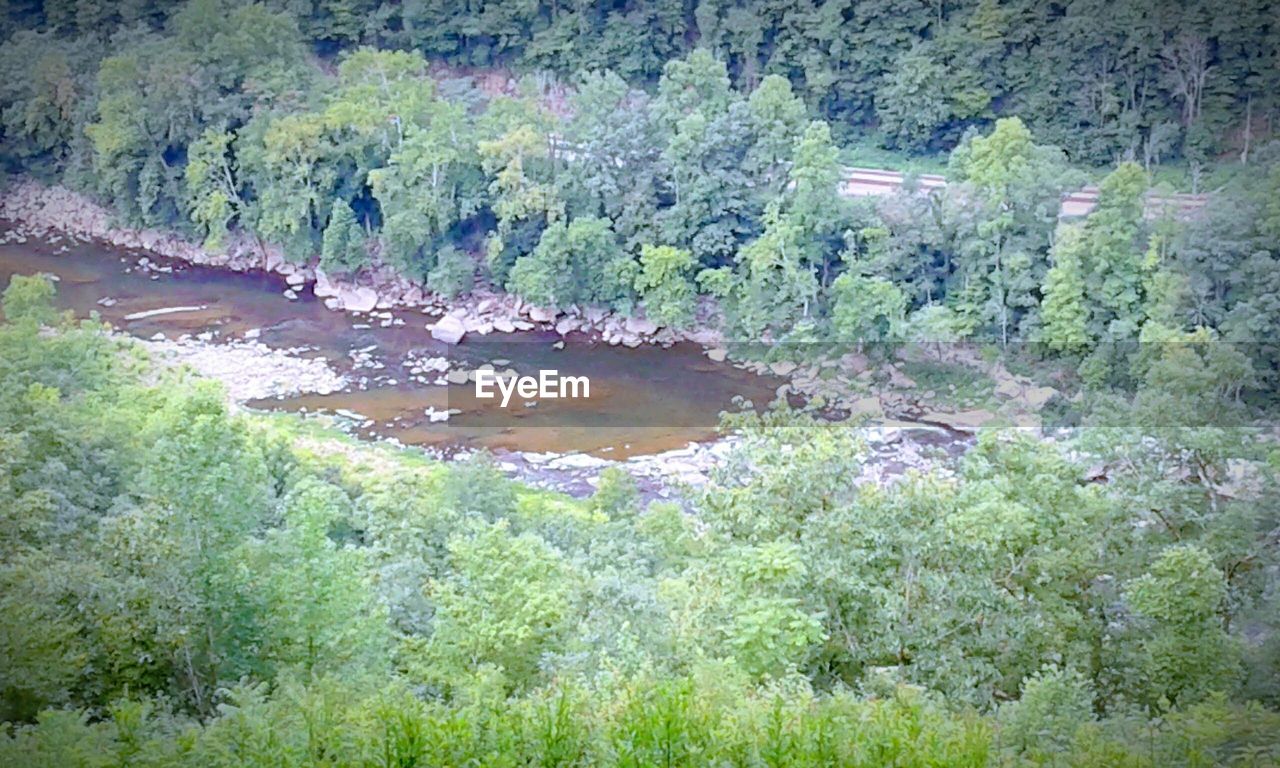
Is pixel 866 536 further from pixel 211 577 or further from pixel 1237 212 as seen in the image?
pixel 1237 212

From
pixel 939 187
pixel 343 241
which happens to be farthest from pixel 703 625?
pixel 343 241

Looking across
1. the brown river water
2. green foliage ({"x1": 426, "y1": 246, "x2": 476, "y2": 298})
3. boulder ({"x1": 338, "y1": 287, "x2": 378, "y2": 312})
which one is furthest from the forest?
the brown river water

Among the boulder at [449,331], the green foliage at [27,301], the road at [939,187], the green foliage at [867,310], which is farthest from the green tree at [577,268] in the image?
the green foliage at [27,301]

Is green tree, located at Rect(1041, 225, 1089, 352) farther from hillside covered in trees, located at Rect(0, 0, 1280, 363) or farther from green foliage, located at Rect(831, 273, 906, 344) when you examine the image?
green foliage, located at Rect(831, 273, 906, 344)

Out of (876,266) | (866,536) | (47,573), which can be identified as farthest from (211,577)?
(876,266)

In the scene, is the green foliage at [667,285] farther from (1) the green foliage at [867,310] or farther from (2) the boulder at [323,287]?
(2) the boulder at [323,287]

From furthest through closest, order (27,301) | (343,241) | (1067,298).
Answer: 1. (343,241)
2. (1067,298)
3. (27,301)

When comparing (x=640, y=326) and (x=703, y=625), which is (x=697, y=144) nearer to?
(x=640, y=326)
